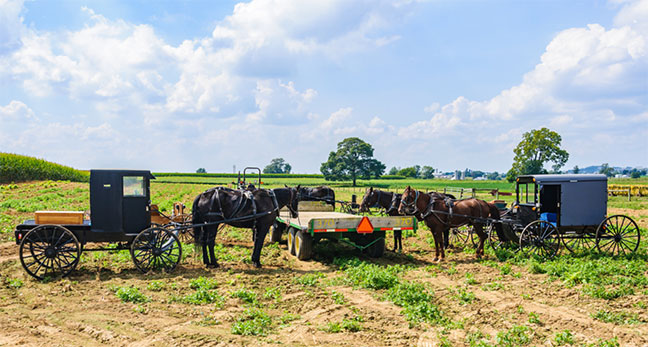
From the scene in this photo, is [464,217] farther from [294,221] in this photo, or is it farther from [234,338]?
[234,338]

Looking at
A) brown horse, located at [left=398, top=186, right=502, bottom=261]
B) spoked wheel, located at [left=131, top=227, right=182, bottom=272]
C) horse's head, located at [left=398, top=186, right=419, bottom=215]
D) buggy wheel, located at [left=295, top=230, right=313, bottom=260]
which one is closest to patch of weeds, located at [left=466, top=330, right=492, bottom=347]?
brown horse, located at [left=398, top=186, right=502, bottom=261]

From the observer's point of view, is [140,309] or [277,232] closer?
[140,309]

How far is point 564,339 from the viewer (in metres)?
6.09

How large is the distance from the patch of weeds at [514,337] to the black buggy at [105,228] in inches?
287

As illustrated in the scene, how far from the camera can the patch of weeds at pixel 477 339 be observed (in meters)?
5.84

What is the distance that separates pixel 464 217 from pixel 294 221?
526 cm

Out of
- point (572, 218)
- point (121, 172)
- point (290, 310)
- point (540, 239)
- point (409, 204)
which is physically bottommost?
point (290, 310)

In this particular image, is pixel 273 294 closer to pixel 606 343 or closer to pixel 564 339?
pixel 564 339

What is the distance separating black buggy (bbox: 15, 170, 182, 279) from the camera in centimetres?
943

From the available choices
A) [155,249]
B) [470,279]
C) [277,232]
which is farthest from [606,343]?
[277,232]

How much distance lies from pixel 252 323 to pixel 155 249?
4378mm

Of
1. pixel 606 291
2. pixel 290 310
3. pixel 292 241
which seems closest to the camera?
pixel 290 310

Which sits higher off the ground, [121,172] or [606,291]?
[121,172]

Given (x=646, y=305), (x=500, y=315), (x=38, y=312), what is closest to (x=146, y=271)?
(x=38, y=312)
